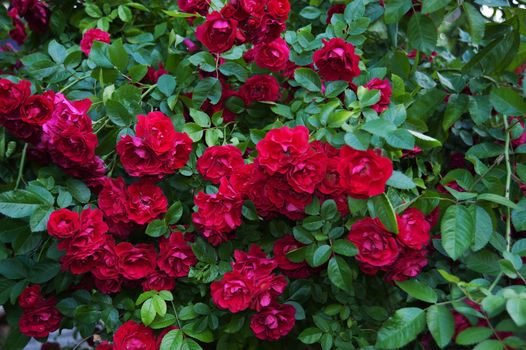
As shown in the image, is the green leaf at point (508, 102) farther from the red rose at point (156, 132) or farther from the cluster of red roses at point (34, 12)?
the cluster of red roses at point (34, 12)

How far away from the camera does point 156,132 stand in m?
1.23

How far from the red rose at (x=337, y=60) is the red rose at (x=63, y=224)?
2.09ft

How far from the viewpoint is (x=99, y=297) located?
4.42 feet

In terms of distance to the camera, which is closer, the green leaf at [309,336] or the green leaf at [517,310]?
the green leaf at [517,310]

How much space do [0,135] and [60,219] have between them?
363mm

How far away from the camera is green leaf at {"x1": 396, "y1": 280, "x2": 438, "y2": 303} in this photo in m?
1.10

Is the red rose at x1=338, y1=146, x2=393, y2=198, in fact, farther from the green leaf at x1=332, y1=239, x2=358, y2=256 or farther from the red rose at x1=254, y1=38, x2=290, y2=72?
the red rose at x1=254, y1=38, x2=290, y2=72

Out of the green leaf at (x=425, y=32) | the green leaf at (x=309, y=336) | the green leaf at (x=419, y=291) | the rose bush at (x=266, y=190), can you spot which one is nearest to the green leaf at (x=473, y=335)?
the rose bush at (x=266, y=190)

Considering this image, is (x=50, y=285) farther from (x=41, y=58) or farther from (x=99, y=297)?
(x=41, y=58)

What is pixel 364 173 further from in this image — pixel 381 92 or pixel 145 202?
pixel 145 202

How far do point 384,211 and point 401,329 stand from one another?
0.70ft

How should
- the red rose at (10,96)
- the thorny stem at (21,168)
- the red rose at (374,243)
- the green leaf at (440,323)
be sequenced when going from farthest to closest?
the thorny stem at (21,168), the red rose at (10,96), the red rose at (374,243), the green leaf at (440,323)

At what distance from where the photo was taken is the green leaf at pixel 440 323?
1.00m

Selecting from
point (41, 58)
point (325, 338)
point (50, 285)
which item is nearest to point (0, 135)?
point (41, 58)
